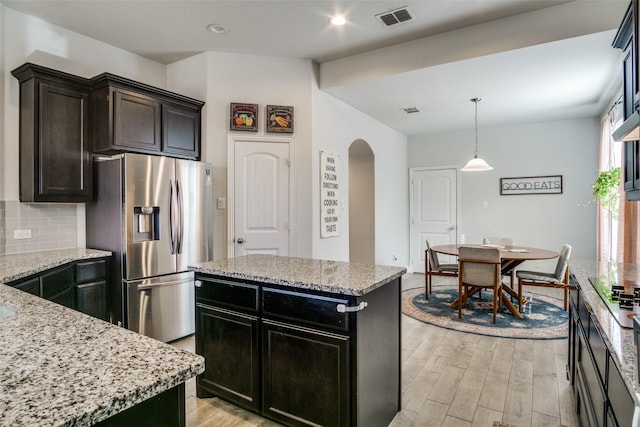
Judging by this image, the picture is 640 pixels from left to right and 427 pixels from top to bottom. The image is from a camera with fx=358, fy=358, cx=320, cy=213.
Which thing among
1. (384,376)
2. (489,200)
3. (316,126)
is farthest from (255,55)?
(489,200)

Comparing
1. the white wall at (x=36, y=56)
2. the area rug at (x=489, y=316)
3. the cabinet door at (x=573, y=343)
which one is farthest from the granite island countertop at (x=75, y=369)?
the area rug at (x=489, y=316)

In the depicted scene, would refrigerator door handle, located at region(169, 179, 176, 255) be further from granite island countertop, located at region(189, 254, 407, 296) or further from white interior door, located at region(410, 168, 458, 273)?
white interior door, located at region(410, 168, 458, 273)

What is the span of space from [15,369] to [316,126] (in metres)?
3.67

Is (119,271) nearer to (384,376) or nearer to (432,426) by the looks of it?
(384,376)

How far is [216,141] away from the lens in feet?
12.9

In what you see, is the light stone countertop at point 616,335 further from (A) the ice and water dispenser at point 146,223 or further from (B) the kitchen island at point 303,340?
(A) the ice and water dispenser at point 146,223

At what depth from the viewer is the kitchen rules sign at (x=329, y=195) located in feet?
14.0

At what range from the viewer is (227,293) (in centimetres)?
217

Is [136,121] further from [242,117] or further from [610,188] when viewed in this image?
[610,188]

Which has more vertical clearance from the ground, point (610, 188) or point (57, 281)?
point (610, 188)

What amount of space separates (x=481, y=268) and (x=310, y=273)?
97.5 inches

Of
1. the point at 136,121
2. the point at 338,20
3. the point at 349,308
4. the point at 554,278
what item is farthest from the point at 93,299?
the point at 554,278

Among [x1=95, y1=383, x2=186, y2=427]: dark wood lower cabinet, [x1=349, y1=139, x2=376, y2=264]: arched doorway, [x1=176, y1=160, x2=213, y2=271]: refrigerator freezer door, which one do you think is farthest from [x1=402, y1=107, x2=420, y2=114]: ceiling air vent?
[x1=95, y1=383, x2=186, y2=427]: dark wood lower cabinet

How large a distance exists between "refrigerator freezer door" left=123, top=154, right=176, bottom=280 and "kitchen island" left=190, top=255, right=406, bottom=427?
44.6 inches
